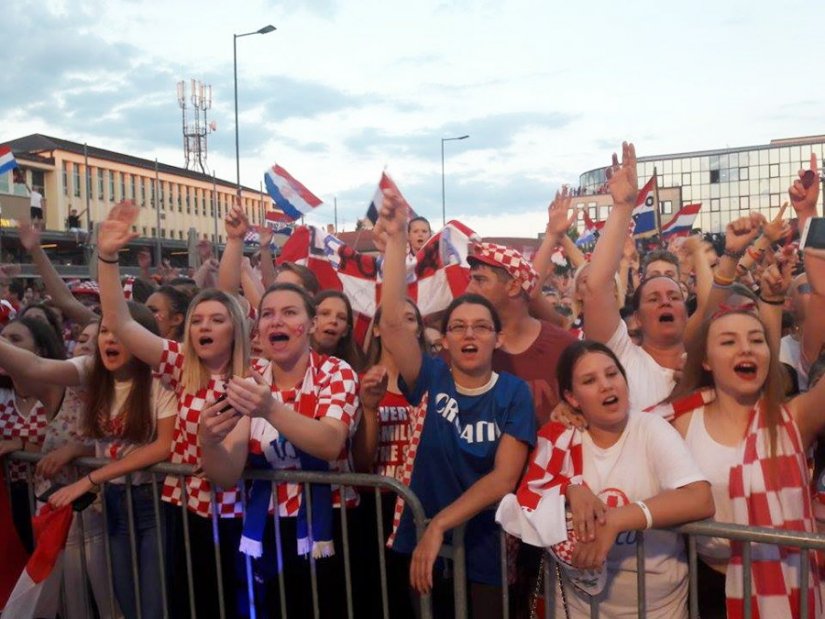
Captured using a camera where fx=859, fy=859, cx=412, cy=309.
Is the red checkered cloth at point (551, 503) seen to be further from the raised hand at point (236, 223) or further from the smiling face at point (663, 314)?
the raised hand at point (236, 223)

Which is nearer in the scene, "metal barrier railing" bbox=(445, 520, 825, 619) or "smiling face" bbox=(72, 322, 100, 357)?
"metal barrier railing" bbox=(445, 520, 825, 619)

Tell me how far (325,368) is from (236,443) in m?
0.50

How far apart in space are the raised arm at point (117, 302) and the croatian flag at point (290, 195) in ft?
16.2

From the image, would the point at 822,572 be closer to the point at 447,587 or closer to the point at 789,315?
the point at 447,587

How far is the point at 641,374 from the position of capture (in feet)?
13.1

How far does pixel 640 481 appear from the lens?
297 cm

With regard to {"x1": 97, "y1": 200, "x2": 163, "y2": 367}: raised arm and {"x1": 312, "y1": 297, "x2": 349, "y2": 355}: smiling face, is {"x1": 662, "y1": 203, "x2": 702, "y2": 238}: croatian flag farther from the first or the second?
{"x1": 97, "y1": 200, "x2": 163, "y2": 367}: raised arm

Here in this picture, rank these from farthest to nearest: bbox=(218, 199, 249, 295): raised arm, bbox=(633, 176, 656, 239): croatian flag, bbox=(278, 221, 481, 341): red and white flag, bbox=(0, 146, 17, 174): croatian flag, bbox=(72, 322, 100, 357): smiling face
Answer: bbox=(633, 176, 656, 239): croatian flag, bbox=(0, 146, 17, 174): croatian flag, bbox=(278, 221, 481, 341): red and white flag, bbox=(218, 199, 249, 295): raised arm, bbox=(72, 322, 100, 357): smiling face

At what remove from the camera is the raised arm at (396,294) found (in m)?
3.71

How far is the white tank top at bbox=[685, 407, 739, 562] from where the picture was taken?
2.97 m

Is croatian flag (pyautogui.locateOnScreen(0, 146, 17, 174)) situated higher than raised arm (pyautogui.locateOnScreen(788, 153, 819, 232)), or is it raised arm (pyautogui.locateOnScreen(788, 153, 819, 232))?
croatian flag (pyautogui.locateOnScreen(0, 146, 17, 174))

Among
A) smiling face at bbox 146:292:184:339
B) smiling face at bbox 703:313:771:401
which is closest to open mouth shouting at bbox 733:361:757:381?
smiling face at bbox 703:313:771:401

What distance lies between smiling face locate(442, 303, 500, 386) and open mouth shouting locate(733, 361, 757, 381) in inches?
37.2

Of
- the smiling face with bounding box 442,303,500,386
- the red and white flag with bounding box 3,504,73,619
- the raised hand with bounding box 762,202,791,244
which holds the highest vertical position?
the raised hand with bounding box 762,202,791,244
